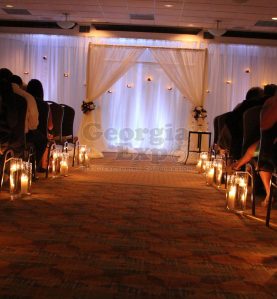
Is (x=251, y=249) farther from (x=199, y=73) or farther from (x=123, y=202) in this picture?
(x=199, y=73)

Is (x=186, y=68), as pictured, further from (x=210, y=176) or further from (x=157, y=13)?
(x=210, y=176)

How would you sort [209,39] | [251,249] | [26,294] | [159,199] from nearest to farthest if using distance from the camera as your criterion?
1. [26,294]
2. [251,249]
3. [159,199]
4. [209,39]

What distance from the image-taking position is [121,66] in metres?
10.2

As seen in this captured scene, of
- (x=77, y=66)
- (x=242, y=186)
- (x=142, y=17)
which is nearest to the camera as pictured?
(x=242, y=186)

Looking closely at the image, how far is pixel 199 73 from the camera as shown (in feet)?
32.9

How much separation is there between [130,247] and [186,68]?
7.70 m

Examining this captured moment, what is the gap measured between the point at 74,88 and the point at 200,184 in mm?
5852

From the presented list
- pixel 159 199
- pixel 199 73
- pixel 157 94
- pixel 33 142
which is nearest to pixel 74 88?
pixel 157 94

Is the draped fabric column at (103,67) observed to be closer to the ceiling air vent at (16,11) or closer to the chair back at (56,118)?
the ceiling air vent at (16,11)

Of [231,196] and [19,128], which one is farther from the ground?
[19,128]

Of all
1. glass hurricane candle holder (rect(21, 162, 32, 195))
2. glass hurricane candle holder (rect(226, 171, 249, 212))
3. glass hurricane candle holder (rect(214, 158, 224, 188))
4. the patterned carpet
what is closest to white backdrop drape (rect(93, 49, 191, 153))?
glass hurricane candle holder (rect(214, 158, 224, 188))

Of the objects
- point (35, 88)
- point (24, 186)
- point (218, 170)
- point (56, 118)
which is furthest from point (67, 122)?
point (24, 186)

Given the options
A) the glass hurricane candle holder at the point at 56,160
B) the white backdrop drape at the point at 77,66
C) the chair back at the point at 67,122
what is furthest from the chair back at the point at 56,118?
the white backdrop drape at the point at 77,66

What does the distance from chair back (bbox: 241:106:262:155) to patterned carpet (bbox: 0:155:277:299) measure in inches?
27.1
